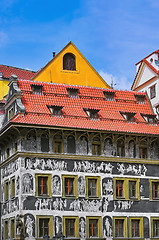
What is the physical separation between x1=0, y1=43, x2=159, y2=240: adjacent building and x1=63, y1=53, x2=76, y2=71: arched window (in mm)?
6672

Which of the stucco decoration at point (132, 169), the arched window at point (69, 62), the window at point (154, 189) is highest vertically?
the arched window at point (69, 62)

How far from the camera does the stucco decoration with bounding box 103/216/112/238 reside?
140ft

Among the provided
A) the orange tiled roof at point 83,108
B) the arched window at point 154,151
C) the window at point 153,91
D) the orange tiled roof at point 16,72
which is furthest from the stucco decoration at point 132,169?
the orange tiled roof at point 16,72

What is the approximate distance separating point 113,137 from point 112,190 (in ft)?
13.7

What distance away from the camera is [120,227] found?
43375 millimetres

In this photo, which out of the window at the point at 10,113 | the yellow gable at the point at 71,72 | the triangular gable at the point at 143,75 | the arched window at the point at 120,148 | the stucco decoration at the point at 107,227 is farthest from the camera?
the triangular gable at the point at 143,75

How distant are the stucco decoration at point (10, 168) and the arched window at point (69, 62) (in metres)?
13.0

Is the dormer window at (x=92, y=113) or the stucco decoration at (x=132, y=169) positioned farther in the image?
the dormer window at (x=92, y=113)

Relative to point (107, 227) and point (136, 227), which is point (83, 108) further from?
point (136, 227)

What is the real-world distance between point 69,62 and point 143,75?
282 inches

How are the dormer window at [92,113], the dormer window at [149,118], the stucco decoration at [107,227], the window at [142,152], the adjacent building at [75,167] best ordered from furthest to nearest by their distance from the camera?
the dormer window at [149,118], the window at [142,152], the dormer window at [92,113], the stucco decoration at [107,227], the adjacent building at [75,167]

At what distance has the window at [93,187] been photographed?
1695 inches

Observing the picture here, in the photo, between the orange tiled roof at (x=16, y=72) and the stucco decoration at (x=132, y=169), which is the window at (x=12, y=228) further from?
the orange tiled roof at (x=16, y=72)

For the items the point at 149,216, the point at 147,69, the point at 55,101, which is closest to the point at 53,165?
the point at 55,101
